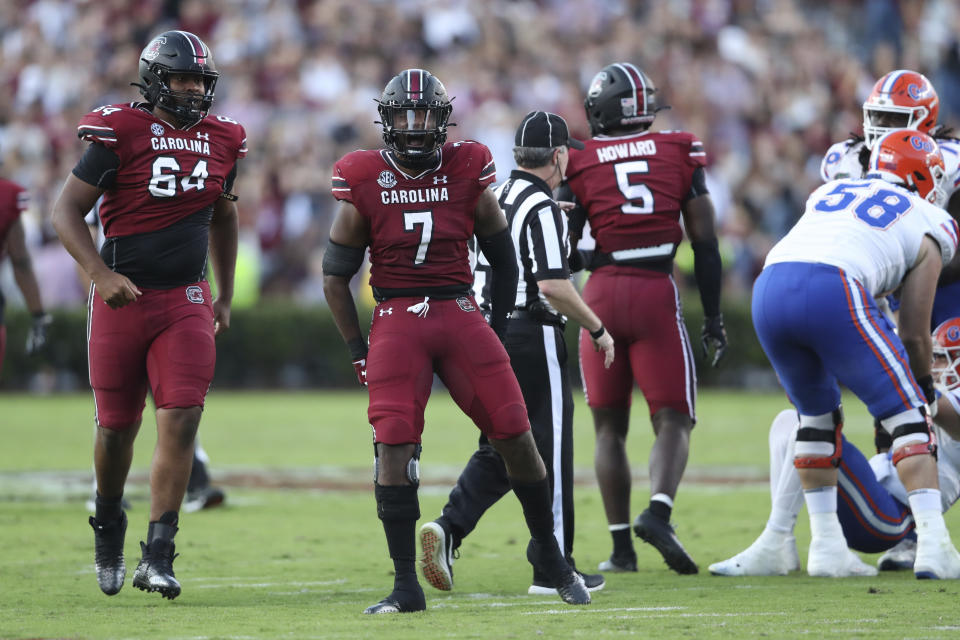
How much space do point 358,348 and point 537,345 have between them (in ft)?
3.41

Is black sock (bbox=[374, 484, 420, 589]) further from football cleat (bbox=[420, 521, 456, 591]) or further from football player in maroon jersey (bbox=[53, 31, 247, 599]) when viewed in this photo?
football player in maroon jersey (bbox=[53, 31, 247, 599])

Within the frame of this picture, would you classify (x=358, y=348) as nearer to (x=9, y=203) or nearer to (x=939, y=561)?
(x=939, y=561)

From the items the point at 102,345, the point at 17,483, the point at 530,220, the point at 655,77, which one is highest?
the point at 655,77

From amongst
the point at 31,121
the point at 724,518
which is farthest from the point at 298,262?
the point at 724,518

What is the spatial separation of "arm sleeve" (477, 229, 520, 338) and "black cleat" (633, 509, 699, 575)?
1.35 m

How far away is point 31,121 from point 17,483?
11.5 metres

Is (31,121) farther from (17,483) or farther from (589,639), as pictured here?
(589,639)

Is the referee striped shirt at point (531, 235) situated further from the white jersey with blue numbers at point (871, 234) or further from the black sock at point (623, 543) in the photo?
the black sock at point (623, 543)

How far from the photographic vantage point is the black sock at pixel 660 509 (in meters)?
7.38

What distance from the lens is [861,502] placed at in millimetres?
7258

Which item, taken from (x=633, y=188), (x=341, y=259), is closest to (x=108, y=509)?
(x=341, y=259)

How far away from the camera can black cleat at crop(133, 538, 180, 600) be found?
6203 millimetres

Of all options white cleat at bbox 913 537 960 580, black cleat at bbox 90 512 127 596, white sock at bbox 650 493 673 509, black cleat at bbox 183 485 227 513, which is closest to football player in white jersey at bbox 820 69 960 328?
white cleat at bbox 913 537 960 580

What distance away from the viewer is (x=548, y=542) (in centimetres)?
630
